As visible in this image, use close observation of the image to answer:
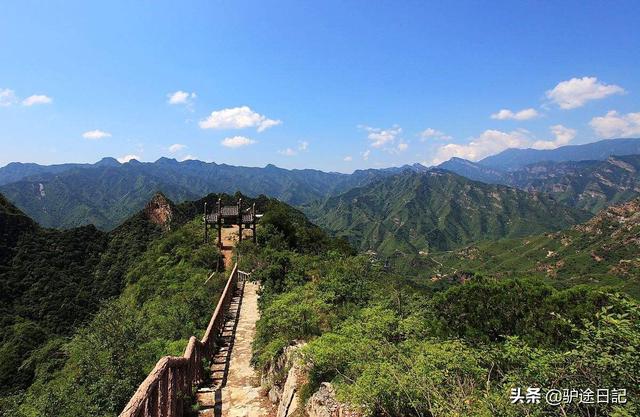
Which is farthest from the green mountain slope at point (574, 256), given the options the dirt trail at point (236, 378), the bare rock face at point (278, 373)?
the bare rock face at point (278, 373)

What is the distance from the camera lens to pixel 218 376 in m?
13.6

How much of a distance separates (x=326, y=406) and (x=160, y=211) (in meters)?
65.2

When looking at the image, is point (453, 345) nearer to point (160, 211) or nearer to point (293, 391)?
point (293, 391)

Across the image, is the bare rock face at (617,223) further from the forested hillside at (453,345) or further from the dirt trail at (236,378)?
the dirt trail at (236,378)

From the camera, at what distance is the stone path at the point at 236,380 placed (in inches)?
432

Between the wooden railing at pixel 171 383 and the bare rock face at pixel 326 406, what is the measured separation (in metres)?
3.25

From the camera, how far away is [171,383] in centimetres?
916

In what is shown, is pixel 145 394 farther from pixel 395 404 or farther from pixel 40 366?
pixel 40 366

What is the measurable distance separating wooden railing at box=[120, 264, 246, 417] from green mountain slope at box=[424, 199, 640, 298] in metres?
95.1

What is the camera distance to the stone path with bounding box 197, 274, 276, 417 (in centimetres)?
1098

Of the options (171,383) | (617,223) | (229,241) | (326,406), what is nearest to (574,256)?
(617,223)

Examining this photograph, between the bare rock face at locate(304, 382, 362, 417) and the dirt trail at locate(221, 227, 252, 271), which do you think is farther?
the dirt trail at locate(221, 227, 252, 271)

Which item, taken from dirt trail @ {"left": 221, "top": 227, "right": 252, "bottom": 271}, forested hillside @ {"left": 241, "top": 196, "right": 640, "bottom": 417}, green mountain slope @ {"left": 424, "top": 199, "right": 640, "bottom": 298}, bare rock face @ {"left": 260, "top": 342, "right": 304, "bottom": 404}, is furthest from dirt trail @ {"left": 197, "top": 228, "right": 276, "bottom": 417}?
green mountain slope @ {"left": 424, "top": 199, "right": 640, "bottom": 298}

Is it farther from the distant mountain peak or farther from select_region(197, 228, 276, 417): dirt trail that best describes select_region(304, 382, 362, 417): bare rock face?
the distant mountain peak
